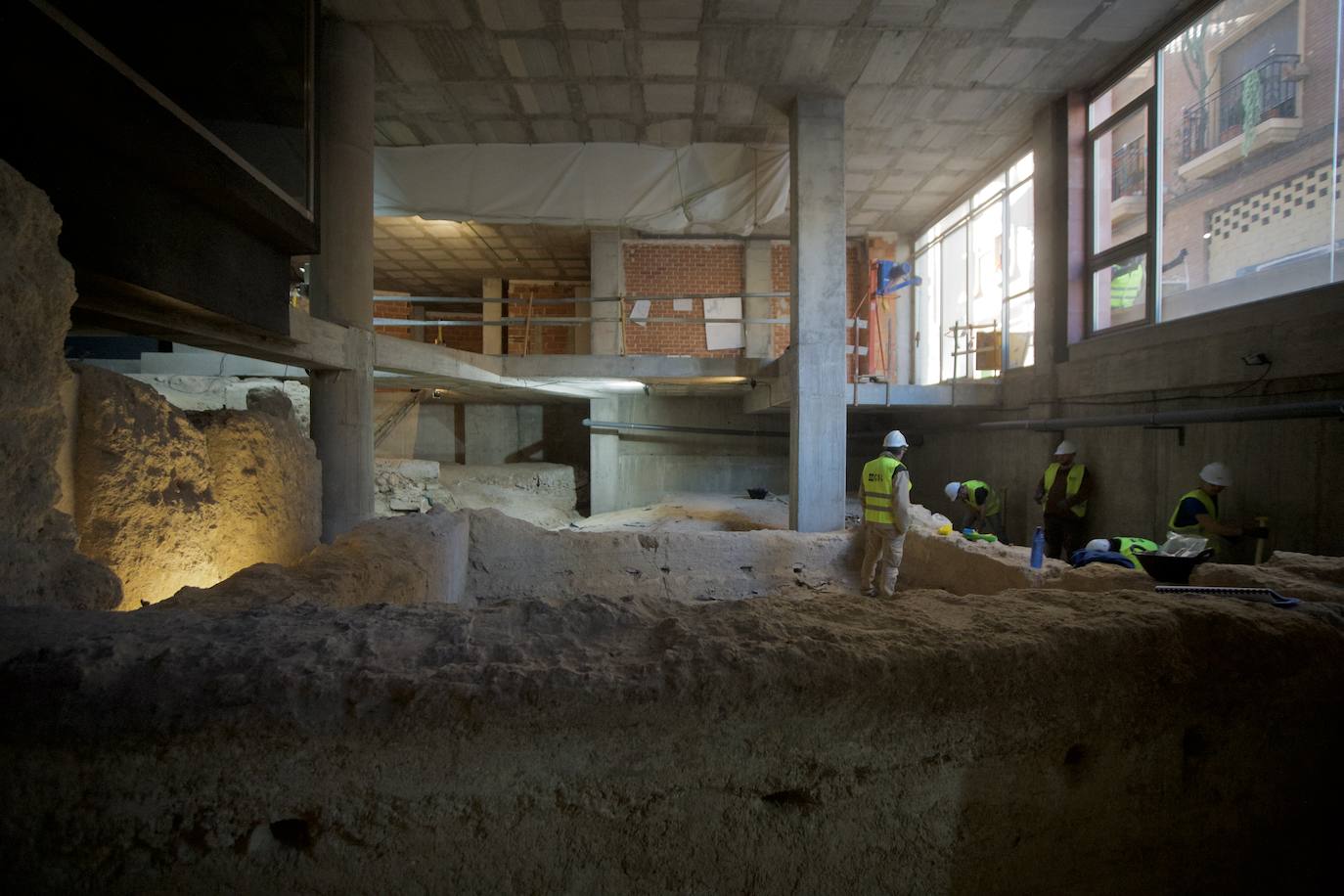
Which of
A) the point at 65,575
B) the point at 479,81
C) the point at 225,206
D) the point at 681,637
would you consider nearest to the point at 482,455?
the point at 479,81

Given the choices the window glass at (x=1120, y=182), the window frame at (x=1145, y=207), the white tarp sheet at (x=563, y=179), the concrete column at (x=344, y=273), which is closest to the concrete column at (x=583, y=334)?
the white tarp sheet at (x=563, y=179)

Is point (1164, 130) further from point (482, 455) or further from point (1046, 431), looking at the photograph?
point (482, 455)

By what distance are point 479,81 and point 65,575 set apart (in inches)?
286

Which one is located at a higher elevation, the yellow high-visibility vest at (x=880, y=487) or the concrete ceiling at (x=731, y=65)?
the concrete ceiling at (x=731, y=65)

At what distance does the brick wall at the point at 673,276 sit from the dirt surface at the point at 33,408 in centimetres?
1060

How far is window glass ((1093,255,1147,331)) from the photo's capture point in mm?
7273

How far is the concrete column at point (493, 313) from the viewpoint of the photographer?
15.0 m

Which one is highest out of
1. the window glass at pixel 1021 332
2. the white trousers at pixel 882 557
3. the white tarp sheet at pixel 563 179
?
the white tarp sheet at pixel 563 179

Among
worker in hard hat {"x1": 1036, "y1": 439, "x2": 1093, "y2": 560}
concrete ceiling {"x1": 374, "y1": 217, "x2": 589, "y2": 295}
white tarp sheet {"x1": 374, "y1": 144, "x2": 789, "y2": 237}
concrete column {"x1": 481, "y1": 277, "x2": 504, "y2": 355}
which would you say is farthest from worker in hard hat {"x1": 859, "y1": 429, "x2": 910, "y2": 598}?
concrete column {"x1": 481, "y1": 277, "x2": 504, "y2": 355}

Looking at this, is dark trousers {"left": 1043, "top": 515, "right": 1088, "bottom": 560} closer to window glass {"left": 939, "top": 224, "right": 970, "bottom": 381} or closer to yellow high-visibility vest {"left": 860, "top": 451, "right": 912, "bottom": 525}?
yellow high-visibility vest {"left": 860, "top": 451, "right": 912, "bottom": 525}

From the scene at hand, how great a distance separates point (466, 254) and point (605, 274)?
3.34m

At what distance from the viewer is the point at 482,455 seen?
49.7 feet

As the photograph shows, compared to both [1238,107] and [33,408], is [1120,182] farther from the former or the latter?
[33,408]

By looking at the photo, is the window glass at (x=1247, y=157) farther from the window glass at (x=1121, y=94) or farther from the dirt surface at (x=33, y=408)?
the dirt surface at (x=33, y=408)
